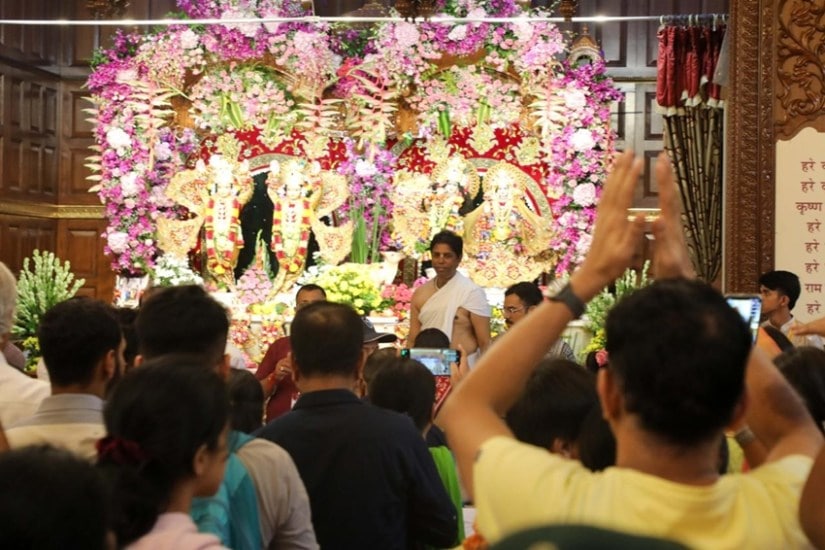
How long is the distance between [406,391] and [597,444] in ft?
5.45

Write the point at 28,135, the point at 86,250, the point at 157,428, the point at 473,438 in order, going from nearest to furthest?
the point at 473,438 < the point at 157,428 < the point at 28,135 < the point at 86,250

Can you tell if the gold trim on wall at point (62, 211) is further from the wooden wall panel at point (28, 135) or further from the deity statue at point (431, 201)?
the deity statue at point (431, 201)

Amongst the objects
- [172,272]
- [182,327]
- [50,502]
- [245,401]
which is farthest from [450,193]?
[50,502]

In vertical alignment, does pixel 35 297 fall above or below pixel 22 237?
below

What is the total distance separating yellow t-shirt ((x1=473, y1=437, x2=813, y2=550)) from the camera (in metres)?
1.73

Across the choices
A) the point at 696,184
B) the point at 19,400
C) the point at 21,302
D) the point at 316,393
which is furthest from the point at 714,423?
the point at 21,302

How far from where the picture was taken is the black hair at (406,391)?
387cm

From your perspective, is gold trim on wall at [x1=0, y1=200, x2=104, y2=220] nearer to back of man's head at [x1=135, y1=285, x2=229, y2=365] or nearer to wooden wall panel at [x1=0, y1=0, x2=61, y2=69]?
wooden wall panel at [x1=0, y1=0, x2=61, y2=69]

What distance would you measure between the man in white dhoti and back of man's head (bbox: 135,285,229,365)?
468 centimetres

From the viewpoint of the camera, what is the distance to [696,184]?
1030 centimetres

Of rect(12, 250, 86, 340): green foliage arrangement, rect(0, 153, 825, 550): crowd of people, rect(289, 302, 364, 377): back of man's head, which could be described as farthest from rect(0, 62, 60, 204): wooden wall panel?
rect(289, 302, 364, 377): back of man's head

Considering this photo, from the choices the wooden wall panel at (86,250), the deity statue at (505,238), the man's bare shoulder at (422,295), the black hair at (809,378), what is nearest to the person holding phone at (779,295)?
the man's bare shoulder at (422,295)

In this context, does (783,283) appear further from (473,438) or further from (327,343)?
(473,438)

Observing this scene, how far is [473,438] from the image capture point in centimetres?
189
